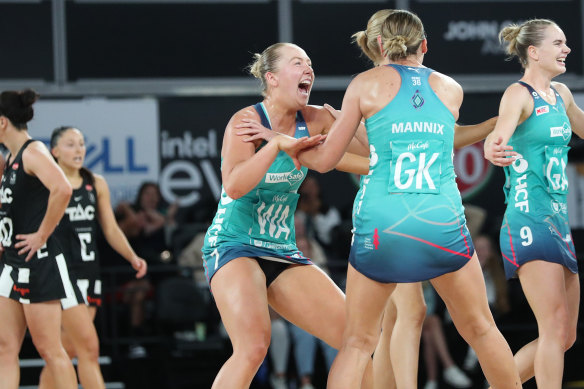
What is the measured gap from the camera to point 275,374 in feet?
25.7

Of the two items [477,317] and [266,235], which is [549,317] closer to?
[477,317]

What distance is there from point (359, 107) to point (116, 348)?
4.92 meters

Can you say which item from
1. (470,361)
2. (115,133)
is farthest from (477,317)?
(115,133)

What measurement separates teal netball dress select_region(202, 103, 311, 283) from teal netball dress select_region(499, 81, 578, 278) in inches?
45.2

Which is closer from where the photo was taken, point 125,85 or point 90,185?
point 90,185

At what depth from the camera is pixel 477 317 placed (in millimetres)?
3959

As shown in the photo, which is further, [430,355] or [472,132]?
[430,355]

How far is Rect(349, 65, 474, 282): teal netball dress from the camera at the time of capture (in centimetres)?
386

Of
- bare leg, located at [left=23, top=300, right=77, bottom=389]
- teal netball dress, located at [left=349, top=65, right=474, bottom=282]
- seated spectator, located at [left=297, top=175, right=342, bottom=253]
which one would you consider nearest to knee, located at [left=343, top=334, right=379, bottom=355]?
teal netball dress, located at [left=349, top=65, right=474, bottom=282]

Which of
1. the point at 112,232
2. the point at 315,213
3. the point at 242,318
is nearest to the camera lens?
the point at 242,318

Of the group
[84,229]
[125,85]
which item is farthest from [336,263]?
[125,85]

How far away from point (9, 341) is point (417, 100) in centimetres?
278

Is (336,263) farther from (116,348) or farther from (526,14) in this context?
(526,14)

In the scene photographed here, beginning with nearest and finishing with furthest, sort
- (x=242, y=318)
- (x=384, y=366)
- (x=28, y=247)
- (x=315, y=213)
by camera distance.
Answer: (x=242, y=318) → (x=384, y=366) → (x=28, y=247) → (x=315, y=213)
